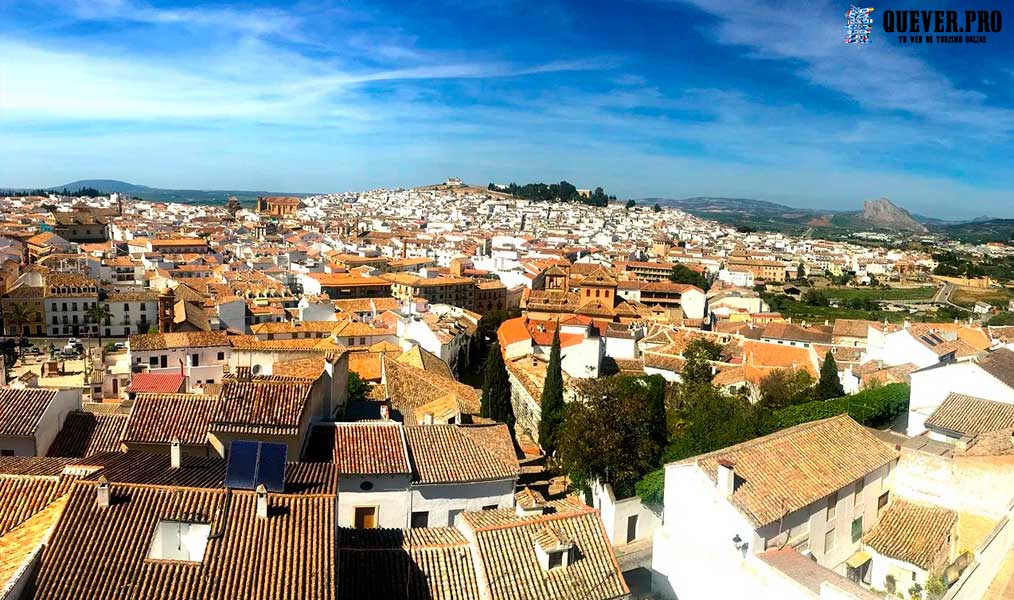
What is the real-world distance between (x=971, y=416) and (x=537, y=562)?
1167 cm

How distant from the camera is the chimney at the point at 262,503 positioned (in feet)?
29.2

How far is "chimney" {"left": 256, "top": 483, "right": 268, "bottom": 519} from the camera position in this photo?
8914mm

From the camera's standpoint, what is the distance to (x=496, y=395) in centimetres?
2516

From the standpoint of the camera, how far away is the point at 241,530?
8.69 m

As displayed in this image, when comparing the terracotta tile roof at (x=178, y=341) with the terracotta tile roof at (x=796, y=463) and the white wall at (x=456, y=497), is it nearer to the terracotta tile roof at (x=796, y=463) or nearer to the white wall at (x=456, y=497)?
the white wall at (x=456, y=497)

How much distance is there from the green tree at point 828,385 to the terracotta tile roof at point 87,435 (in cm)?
2087

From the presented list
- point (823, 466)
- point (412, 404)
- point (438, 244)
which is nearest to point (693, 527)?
point (823, 466)

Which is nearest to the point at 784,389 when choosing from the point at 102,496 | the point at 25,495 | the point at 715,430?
the point at 715,430

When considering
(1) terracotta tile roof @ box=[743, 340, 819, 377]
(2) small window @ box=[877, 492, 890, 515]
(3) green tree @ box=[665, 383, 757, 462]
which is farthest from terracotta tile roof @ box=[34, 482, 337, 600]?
(1) terracotta tile roof @ box=[743, 340, 819, 377]

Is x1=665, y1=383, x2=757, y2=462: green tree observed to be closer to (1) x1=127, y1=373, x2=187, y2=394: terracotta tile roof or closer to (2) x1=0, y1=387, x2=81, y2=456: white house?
(2) x1=0, y1=387, x2=81, y2=456: white house

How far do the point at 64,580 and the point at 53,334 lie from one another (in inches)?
1739

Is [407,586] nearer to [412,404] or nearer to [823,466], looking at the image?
[823,466]

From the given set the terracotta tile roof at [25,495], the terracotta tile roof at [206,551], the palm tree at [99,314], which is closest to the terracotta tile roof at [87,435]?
the terracotta tile roof at [25,495]

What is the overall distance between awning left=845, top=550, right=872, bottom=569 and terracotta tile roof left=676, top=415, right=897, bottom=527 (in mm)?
1490
